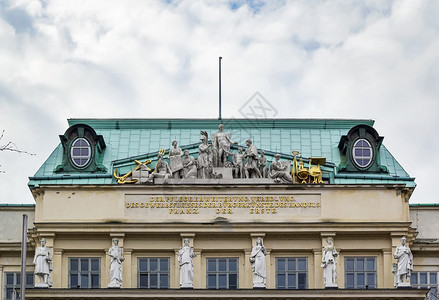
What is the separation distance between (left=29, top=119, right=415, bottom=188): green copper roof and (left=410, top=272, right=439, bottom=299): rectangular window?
14.2 ft

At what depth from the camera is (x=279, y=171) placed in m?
56.8

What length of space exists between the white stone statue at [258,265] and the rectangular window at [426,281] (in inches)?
285

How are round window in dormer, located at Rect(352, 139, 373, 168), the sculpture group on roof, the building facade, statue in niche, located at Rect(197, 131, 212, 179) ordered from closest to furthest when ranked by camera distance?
the building facade < the sculpture group on roof < statue in niche, located at Rect(197, 131, 212, 179) < round window in dormer, located at Rect(352, 139, 373, 168)

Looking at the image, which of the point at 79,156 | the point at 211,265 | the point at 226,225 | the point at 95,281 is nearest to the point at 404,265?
the point at 226,225

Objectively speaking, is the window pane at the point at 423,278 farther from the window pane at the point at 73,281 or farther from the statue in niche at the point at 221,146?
the window pane at the point at 73,281

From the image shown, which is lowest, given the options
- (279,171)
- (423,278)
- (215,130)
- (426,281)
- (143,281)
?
(143,281)

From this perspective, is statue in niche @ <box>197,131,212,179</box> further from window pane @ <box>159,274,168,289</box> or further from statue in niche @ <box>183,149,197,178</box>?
window pane @ <box>159,274,168,289</box>

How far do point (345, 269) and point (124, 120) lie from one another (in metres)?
14.0

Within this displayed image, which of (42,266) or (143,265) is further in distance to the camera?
(143,265)

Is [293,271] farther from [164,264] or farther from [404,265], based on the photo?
[164,264]

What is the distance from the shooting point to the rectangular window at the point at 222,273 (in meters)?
56.1

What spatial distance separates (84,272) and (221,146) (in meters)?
8.45

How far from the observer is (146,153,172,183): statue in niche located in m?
56.7

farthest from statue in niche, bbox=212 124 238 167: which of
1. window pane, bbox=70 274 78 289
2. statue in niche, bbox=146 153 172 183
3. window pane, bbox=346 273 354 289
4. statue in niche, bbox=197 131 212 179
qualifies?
window pane, bbox=70 274 78 289
